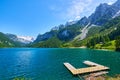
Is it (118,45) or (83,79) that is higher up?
(118,45)

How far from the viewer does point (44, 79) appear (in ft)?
179

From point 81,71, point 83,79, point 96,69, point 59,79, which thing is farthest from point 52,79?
point 96,69

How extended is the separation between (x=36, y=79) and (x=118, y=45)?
125 meters

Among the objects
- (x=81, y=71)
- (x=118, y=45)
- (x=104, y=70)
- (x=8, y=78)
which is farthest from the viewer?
(x=118, y=45)

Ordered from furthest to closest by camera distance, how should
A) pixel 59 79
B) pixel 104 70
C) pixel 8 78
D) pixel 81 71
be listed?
1. pixel 104 70
2. pixel 81 71
3. pixel 8 78
4. pixel 59 79

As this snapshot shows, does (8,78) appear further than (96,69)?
No

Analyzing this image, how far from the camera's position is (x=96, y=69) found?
6744 centimetres

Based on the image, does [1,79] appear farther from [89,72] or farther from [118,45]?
[118,45]

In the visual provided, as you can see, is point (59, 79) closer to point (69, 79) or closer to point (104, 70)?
point (69, 79)

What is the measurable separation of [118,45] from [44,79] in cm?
12534

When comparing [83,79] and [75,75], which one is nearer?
[83,79]

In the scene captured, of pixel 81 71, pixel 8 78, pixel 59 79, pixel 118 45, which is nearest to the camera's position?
pixel 59 79

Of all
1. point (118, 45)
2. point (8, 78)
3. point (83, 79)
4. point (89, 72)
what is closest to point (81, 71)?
point (89, 72)

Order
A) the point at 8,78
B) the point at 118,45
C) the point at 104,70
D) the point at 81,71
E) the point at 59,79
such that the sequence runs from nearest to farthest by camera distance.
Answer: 1. the point at 59,79
2. the point at 8,78
3. the point at 81,71
4. the point at 104,70
5. the point at 118,45
